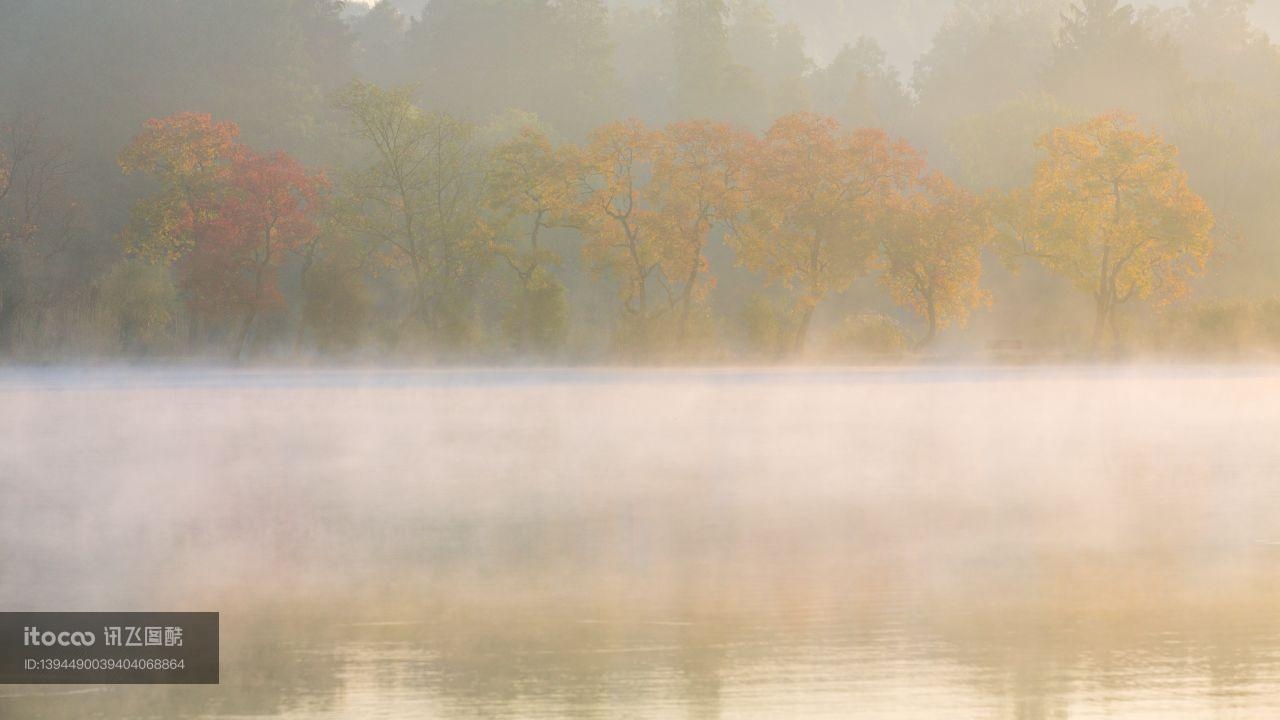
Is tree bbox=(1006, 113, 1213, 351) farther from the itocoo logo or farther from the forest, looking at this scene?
the itocoo logo

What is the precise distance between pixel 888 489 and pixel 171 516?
520 centimetres

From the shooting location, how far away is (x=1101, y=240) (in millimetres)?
43281

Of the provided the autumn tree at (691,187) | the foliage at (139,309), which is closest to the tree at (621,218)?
the autumn tree at (691,187)

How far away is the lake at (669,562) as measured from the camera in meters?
5.63

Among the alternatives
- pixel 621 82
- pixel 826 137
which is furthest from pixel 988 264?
pixel 621 82

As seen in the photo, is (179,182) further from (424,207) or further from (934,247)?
(934,247)

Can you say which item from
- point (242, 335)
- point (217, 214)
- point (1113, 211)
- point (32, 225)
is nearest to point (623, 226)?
point (242, 335)

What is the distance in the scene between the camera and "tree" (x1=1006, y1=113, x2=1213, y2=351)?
42.5m

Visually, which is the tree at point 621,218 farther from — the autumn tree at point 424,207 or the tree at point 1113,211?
the tree at point 1113,211

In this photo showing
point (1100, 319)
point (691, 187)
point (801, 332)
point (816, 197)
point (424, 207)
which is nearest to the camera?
point (691, 187)

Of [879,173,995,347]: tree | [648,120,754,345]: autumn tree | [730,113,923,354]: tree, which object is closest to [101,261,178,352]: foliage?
[648,120,754,345]: autumn tree

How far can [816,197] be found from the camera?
42156mm

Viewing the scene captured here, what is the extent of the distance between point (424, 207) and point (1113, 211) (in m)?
19.1

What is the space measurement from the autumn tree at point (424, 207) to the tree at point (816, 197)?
24.5ft
